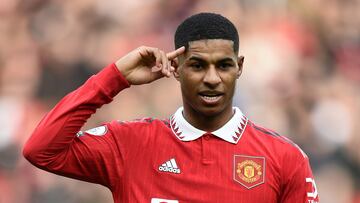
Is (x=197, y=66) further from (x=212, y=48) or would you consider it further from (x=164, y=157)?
(x=164, y=157)

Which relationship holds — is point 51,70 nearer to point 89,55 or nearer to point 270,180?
point 89,55

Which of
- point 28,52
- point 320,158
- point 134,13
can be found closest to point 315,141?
point 320,158

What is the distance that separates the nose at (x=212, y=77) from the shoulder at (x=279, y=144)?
1.30 feet

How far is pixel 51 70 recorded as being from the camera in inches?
305

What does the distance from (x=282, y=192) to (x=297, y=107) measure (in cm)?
398

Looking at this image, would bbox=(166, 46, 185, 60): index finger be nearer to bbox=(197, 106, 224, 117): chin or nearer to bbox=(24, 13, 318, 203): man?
bbox=(24, 13, 318, 203): man

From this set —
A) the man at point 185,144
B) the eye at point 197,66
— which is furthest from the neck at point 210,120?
the eye at point 197,66

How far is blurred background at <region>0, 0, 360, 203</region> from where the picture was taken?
25.1 feet

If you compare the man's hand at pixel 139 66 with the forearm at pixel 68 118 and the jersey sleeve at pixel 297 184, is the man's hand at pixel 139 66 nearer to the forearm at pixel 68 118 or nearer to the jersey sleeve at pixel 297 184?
the forearm at pixel 68 118

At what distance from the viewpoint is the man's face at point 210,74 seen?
398cm

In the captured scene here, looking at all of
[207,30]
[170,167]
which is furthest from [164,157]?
[207,30]

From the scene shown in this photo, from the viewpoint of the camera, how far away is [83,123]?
156 inches

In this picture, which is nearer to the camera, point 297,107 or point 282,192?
point 282,192

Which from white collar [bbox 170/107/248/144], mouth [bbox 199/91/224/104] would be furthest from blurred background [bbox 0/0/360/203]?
mouth [bbox 199/91/224/104]
